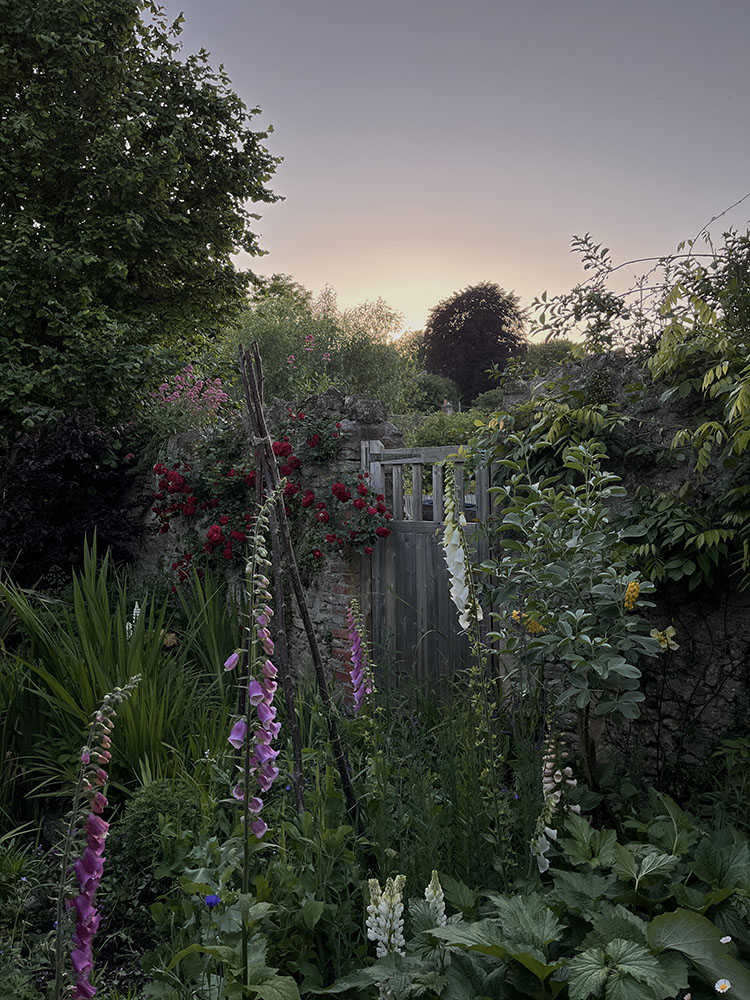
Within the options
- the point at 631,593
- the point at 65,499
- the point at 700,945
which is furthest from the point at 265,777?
the point at 65,499

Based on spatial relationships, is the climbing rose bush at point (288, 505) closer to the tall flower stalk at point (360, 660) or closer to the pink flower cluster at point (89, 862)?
the tall flower stalk at point (360, 660)

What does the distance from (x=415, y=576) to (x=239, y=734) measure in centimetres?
320

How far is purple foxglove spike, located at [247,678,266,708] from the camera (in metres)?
1.37

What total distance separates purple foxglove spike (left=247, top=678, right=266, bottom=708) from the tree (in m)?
28.2

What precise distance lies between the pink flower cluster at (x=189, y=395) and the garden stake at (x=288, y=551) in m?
5.88

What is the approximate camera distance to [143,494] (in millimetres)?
7512

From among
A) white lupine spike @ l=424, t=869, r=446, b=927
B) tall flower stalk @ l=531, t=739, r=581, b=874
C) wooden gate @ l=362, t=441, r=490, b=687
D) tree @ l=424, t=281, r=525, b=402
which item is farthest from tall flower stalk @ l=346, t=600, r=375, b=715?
tree @ l=424, t=281, r=525, b=402

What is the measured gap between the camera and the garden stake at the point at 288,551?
220 cm

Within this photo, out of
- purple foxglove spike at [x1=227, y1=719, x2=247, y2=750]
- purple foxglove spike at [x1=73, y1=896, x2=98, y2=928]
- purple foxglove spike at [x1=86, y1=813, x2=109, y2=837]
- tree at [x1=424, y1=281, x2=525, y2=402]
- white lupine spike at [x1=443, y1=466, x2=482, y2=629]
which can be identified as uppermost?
tree at [x1=424, y1=281, x2=525, y2=402]

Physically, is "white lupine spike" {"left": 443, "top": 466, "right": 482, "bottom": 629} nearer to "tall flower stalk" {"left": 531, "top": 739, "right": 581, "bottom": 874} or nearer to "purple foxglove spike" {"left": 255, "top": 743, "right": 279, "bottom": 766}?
"tall flower stalk" {"left": 531, "top": 739, "right": 581, "bottom": 874}

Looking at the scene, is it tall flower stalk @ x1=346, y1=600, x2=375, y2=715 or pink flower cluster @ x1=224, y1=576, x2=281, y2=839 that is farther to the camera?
tall flower stalk @ x1=346, y1=600, x2=375, y2=715

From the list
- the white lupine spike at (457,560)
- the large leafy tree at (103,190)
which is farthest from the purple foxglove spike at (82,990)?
the large leafy tree at (103,190)

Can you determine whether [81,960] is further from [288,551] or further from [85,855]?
[288,551]

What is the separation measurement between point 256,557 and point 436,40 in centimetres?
563
